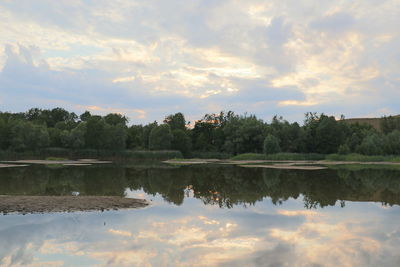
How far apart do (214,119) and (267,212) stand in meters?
114

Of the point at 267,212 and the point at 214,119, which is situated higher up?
the point at 214,119

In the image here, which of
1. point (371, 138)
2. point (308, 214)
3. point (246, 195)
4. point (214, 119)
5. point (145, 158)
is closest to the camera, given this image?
point (308, 214)

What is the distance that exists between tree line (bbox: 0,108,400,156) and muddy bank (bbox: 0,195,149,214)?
76.1 metres

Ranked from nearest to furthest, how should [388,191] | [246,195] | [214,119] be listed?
1. [246,195]
2. [388,191]
3. [214,119]

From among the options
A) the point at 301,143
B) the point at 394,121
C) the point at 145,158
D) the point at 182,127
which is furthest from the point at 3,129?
the point at 394,121

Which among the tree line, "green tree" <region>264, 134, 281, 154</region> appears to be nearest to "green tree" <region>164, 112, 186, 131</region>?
the tree line

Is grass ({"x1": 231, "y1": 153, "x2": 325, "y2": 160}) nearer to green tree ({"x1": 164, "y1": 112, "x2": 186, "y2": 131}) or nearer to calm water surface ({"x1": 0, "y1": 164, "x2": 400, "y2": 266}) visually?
green tree ({"x1": 164, "y1": 112, "x2": 186, "y2": 131})

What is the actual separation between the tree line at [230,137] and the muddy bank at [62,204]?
7614 centimetres

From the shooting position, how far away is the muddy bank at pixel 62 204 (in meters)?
19.0

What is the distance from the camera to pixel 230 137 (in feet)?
367

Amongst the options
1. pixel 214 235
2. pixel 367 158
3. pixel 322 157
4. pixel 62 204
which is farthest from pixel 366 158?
pixel 214 235

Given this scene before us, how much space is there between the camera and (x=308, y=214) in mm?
19844

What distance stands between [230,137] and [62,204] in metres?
92.7

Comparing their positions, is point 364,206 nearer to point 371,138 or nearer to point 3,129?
point 371,138
